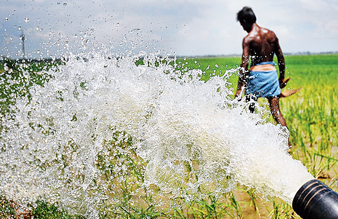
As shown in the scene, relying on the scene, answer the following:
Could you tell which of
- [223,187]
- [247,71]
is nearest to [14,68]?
[223,187]

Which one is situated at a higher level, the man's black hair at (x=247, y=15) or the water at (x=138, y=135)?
the man's black hair at (x=247, y=15)

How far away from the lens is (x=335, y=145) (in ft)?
11.2

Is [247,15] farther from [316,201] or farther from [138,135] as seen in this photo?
[316,201]

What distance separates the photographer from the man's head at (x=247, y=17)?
3443mm

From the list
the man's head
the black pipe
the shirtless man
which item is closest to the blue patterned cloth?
the shirtless man

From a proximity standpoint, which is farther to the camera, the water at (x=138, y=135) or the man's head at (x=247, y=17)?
the man's head at (x=247, y=17)

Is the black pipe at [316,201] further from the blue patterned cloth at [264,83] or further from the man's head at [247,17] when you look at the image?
the man's head at [247,17]

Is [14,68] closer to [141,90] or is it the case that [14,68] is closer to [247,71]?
[141,90]

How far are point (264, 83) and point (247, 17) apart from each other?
0.81 metres

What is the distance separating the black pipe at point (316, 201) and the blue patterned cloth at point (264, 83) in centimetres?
229

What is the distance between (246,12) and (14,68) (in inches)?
101

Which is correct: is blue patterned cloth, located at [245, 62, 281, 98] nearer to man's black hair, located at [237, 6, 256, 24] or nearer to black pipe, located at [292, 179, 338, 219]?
man's black hair, located at [237, 6, 256, 24]

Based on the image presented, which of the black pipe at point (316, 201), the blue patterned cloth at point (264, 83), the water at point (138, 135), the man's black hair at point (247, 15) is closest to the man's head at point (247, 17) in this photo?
the man's black hair at point (247, 15)

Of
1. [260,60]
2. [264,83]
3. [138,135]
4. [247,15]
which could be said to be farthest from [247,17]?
[138,135]
